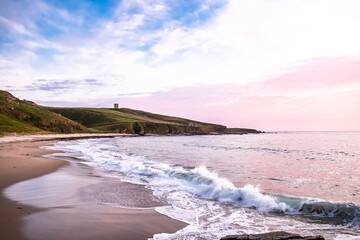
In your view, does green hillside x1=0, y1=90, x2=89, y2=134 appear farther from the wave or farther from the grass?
the wave

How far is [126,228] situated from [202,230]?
77.3 inches

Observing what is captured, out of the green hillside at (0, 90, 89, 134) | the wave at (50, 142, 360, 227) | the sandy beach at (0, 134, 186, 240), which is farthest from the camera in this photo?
the green hillside at (0, 90, 89, 134)

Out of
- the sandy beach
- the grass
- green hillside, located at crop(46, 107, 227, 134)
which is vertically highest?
green hillside, located at crop(46, 107, 227, 134)

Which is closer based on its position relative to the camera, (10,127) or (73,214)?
(73,214)

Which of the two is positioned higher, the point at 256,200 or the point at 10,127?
the point at 10,127

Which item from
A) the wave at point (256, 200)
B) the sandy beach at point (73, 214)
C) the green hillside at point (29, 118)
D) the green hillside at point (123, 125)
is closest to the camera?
the sandy beach at point (73, 214)

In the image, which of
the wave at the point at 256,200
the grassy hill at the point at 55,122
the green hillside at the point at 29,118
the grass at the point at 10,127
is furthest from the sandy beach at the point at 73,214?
the green hillside at the point at 29,118

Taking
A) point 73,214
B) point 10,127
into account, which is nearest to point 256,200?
point 73,214

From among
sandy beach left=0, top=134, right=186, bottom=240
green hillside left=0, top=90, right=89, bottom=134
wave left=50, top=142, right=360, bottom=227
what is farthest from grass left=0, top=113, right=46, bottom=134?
wave left=50, top=142, right=360, bottom=227

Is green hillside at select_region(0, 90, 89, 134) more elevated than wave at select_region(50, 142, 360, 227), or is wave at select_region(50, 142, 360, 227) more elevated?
green hillside at select_region(0, 90, 89, 134)

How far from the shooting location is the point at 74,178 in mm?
13289

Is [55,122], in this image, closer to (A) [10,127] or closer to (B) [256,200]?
(A) [10,127]

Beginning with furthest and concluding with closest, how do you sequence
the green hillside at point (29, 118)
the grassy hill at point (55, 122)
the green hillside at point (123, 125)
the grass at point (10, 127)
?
1. the green hillside at point (123, 125)
2. the green hillside at point (29, 118)
3. the grassy hill at point (55, 122)
4. the grass at point (10, 127)

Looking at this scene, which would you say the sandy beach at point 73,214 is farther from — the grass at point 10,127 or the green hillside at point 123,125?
the green hillside at point 123,125
